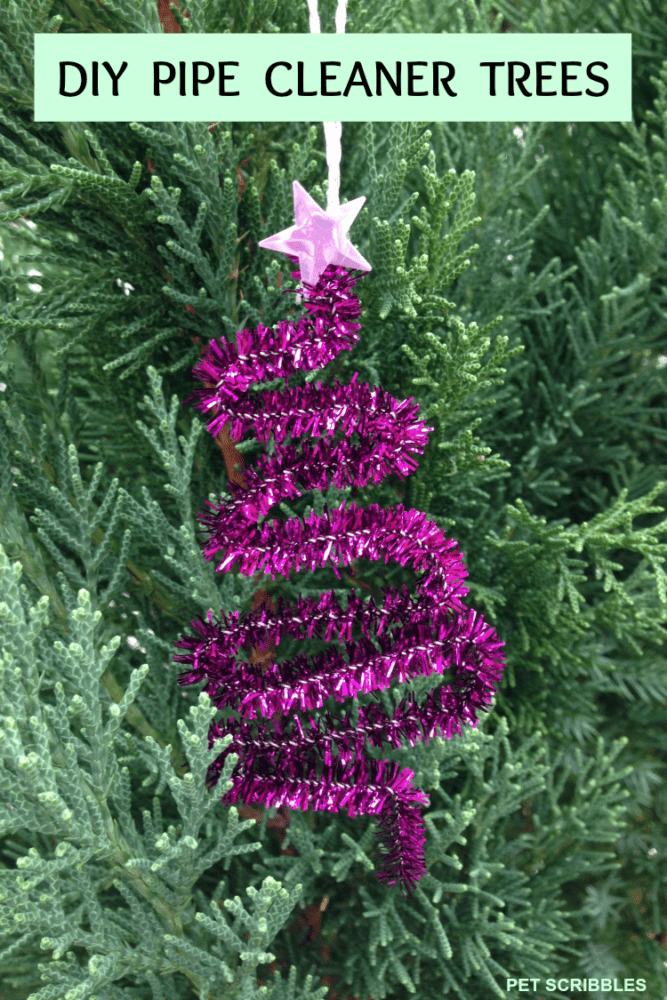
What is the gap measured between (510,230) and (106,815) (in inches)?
37.5

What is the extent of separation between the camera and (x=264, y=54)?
72 centimetres

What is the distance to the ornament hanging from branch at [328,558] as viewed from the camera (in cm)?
66

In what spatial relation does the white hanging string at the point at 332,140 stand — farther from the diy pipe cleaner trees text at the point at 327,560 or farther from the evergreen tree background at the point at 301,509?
the evergreen tree background at the point at 301,509

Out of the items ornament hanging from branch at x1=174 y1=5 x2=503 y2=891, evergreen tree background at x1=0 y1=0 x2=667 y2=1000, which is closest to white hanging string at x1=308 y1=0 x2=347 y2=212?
ornament hanging from branch at x1=174 y1=5 x2=503 y2=891

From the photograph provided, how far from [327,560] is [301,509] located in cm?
25

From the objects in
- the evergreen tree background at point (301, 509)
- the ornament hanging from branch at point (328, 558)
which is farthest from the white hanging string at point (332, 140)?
the evergreen tree background at point (301, 509)

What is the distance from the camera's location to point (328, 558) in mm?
672

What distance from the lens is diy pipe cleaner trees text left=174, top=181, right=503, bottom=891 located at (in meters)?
0.66

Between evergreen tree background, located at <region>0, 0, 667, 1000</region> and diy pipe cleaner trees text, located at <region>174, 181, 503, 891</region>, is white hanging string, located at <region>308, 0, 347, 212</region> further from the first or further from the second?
evergreen tree background, located at <region>0, 0, 667, 1000</region>

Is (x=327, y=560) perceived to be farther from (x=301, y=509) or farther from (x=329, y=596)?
(x=301, y=509)

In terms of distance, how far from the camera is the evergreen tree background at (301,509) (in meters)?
0.73

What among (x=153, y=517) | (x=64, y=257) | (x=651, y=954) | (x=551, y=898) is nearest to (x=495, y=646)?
(x=153, y=517)

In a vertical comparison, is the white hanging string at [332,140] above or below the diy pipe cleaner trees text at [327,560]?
above

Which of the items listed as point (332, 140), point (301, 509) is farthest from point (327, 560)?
point (332, 140)
